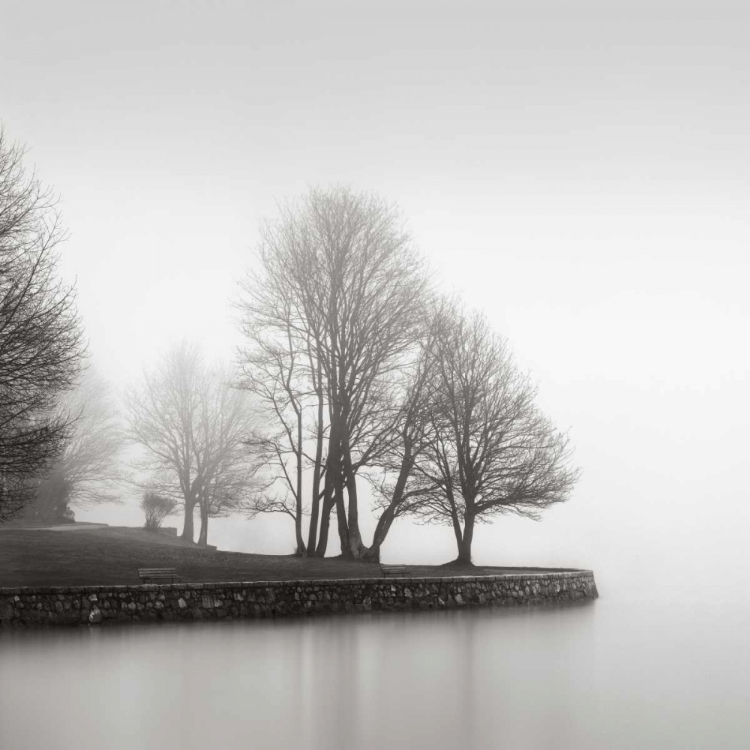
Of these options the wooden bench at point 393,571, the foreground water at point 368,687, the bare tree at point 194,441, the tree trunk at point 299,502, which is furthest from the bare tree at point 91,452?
the foreground water at point 368,687

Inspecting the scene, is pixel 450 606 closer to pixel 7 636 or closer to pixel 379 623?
pixel 379 623

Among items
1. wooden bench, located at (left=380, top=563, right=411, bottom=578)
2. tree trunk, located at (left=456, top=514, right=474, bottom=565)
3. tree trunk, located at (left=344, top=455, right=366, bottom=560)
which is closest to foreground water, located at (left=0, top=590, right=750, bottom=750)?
wooden bench, located at (left=380, top=563, right=411, bottom=578)

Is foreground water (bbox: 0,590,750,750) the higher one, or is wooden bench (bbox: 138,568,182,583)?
wooden bench (bbox: 138,568,182,583)

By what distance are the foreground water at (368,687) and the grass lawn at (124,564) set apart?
13.7ft

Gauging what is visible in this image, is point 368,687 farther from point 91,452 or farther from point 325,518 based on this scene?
point 91,452

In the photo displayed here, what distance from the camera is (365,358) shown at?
37312mm

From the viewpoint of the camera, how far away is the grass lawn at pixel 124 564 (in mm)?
27609

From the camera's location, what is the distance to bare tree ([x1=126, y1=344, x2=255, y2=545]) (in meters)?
51.6

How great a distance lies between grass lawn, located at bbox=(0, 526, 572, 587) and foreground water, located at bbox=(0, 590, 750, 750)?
417cm

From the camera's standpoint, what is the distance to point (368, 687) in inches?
591

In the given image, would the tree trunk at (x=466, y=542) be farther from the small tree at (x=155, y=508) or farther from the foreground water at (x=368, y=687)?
the small tree at (x=155, y=508)

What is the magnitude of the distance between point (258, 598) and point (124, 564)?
230 inches

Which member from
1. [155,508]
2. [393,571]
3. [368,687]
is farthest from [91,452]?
[368,687]

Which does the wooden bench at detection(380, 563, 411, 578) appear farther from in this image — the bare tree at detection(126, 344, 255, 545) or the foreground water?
the bare tree at detection(126, 344, 255, 545)
